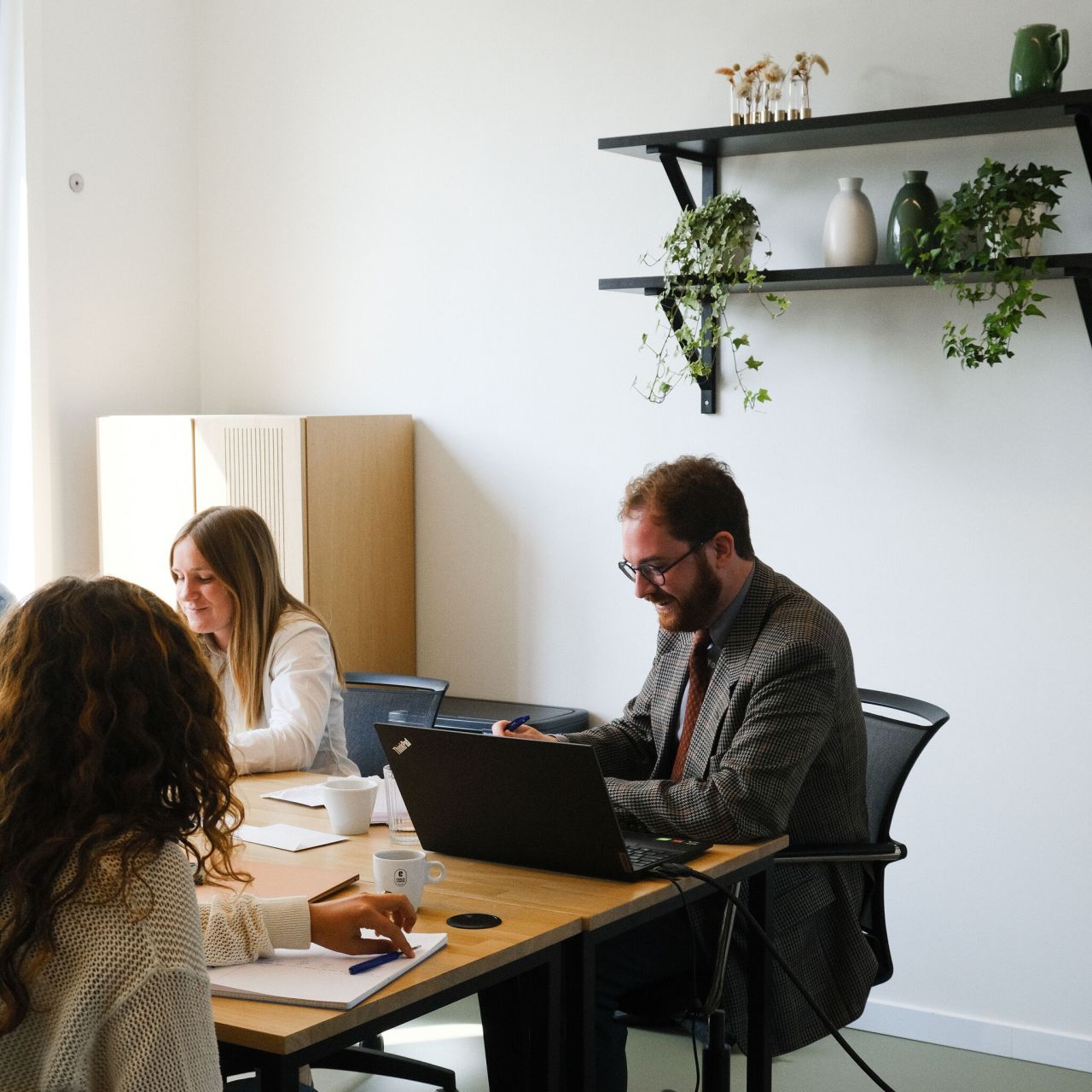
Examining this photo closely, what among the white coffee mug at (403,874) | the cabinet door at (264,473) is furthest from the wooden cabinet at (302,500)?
the white coffee mug at (403,874)

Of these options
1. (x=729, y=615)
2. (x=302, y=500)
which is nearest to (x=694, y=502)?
(x=729, y=615)

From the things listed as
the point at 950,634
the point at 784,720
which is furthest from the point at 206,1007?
the point at 950,634

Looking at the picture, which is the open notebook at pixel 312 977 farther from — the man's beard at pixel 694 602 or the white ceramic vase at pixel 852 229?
the white ceramic vase at pixel 852 229

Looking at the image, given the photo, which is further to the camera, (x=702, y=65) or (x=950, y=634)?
(x=702, y=65)

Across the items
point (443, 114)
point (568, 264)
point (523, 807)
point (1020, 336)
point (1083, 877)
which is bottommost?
point (1083, 877)

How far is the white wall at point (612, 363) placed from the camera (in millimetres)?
3379

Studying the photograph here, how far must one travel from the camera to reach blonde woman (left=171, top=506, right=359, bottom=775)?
2.99 metres

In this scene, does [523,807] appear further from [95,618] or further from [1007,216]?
[1007,216]

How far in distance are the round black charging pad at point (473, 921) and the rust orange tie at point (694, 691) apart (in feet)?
2.48

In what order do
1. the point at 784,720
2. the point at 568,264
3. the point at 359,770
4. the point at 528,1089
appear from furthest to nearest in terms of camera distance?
the point at 568,264, the point at 359,770, the point at 784,720, the point at 528,1089

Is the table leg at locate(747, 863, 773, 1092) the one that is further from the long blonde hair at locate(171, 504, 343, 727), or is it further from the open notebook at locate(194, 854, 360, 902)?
the long blonde hair at locate(171, 504, 343, 727)

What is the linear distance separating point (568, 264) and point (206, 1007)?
2.95 m

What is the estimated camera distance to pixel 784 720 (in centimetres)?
232

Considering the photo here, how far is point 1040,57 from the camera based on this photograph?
3.08 metres
